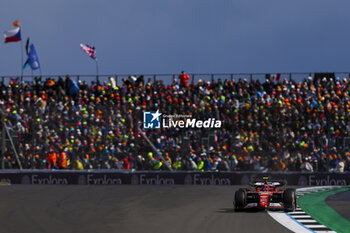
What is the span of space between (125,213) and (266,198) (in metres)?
3.40

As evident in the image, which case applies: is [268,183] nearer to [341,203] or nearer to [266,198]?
[266,198]

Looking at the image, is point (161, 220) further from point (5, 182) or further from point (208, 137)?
point (5, 182)

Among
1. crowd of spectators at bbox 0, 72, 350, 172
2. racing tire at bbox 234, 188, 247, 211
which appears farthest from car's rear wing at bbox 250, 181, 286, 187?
crowd of spectators at bbox 0, 72, 350, 172

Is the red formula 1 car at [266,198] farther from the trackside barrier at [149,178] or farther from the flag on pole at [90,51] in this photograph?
the flag on pole at [90,51]

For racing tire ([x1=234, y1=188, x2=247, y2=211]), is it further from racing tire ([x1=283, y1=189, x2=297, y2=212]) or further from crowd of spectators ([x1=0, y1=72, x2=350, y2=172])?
crowd of spectators ([x1=0, y1=72, x2=350, y2=172])

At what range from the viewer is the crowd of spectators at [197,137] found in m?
29.1

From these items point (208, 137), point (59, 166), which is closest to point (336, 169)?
point (208, 137)

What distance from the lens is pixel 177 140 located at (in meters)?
31.0

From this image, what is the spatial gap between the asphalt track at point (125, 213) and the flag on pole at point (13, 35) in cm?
2317

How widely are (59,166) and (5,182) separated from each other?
2.71 metres

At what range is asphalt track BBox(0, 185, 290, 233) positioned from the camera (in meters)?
12.8

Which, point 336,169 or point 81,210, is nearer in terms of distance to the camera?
point 81,210

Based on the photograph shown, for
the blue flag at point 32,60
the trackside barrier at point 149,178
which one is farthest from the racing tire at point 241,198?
the blue flag at point 32,60

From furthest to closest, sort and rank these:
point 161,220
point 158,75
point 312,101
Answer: point 158,75 → point 312,101 → point 161,220
